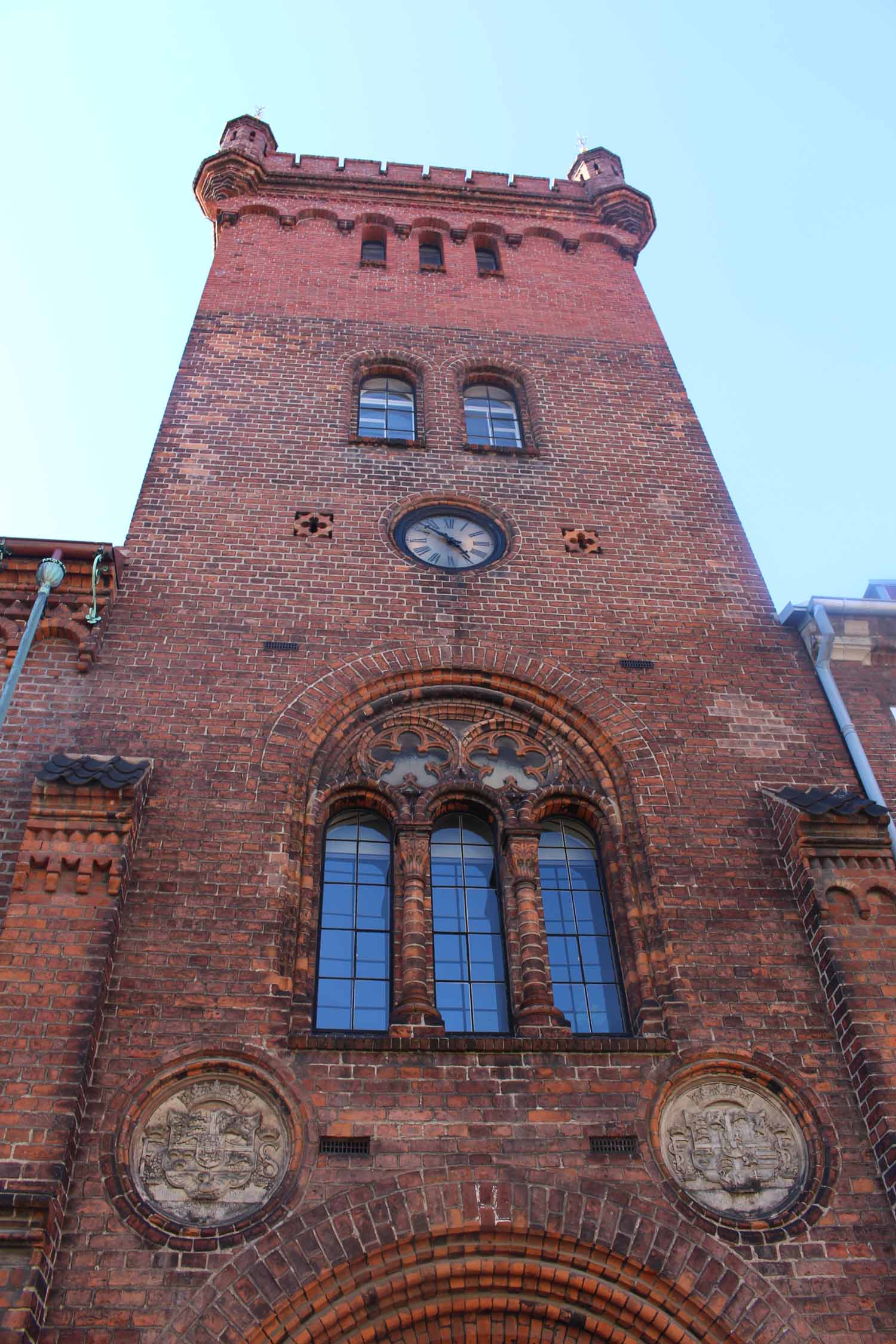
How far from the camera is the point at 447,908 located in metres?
9.66

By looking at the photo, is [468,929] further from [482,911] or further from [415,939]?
[415,939]

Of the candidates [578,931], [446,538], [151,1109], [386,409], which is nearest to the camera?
[151,1109]

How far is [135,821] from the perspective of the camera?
29.8ft

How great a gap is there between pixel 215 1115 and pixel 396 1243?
1.44 meters

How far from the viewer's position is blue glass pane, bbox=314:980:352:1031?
8.77 meters

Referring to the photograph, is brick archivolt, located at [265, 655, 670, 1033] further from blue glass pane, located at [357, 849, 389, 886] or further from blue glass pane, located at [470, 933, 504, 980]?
blue glass pane, located at [357, 849, 389, 886]

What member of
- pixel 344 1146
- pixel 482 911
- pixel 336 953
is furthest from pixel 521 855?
pixel 344 1146

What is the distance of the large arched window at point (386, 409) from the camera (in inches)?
571

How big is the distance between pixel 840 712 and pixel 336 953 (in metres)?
5.07

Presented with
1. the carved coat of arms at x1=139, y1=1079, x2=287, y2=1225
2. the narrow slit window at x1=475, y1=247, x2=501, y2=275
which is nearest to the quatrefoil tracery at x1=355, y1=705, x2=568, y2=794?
the carved coat of arms at x1=139, y1=1079, x2=287, y2=1225

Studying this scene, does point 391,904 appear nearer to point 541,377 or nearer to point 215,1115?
point 215,1115

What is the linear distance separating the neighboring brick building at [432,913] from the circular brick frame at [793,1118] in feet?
0.09

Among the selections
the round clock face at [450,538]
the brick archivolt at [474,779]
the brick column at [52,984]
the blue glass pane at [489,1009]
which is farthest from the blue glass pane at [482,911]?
the round clock face at [450,538]

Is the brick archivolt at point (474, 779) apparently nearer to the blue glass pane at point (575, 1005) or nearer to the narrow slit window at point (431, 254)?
the blue glass pane at point (575, 1005)
